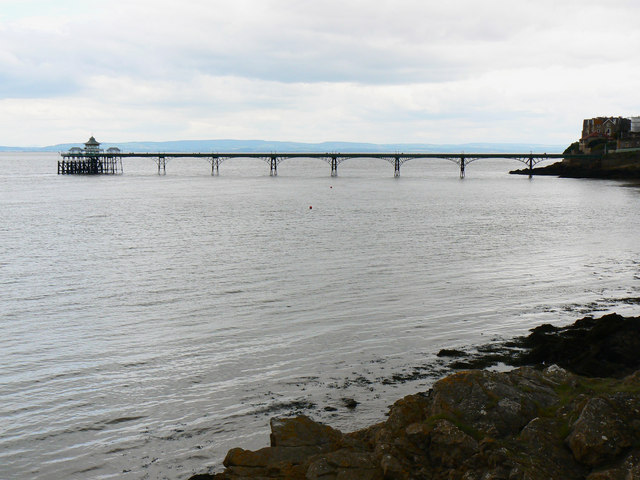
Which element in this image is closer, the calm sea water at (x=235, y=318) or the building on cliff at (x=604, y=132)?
the calm sea water at (x=235, y=318)

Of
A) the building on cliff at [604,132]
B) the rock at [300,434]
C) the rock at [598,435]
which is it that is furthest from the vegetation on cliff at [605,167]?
the rock at [300,434]

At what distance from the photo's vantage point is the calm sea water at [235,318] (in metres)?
12.5

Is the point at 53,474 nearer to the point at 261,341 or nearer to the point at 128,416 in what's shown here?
the point at 128,416

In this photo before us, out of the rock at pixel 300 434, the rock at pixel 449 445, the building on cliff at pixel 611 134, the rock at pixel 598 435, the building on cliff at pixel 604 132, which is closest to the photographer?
the rock at pixel 598 435

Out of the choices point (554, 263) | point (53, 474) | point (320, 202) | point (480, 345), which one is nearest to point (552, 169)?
point (320, 202)

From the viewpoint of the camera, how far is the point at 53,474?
10711mm

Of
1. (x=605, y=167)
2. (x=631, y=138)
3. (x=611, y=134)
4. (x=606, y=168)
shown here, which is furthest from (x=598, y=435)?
(x=611, y=134)

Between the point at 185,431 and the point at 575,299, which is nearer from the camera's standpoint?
the point at 185,431

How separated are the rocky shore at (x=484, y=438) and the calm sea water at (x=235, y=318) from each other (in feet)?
7.19

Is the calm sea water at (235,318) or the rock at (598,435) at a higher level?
the rock at (598,435)

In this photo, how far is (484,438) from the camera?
866 cm

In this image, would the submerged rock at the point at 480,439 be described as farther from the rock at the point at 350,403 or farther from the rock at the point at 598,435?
the rock at the point at 350,403

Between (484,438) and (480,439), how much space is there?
11cm

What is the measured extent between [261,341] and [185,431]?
579 cm
